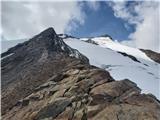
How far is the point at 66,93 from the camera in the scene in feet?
117

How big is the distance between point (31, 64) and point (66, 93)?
45.8ft

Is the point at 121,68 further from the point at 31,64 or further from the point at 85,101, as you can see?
the point at 85,101

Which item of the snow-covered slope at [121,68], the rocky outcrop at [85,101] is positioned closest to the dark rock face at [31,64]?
the rocky outcrop at [85,101]

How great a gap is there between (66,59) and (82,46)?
24.0 metres

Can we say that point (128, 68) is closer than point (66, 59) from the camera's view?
No

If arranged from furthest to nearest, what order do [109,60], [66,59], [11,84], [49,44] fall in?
[109,60] < [49,44] < [66,59] < [11,84]

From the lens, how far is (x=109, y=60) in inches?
2456

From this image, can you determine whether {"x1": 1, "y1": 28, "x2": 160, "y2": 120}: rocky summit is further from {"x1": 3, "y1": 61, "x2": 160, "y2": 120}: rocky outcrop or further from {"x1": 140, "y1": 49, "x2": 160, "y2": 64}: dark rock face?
{"x1": 140, "y1": 49, "x2": 160, "y2": 64}: dark rock face

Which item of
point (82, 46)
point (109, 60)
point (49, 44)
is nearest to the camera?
point (49, 44)

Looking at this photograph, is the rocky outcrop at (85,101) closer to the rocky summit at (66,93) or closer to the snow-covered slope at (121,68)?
the rocky summit at (66,93)

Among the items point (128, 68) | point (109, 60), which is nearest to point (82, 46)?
point (109, 60)

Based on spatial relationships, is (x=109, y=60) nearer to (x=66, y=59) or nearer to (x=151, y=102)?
(x=66, y=59)

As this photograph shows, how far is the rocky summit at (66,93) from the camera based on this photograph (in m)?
31.6

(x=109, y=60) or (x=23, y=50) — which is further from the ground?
(x=23, y=50)
